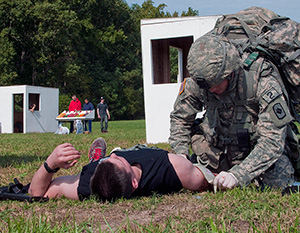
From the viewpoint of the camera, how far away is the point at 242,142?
4211 millimetres

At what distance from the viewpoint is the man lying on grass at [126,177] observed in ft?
10.9

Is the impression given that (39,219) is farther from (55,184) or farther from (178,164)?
(178,164)

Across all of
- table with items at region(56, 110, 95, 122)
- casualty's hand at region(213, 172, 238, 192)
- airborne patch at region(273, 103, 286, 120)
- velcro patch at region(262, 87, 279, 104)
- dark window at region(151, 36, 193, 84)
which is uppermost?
dark window at region(151, 36, 193, 84)

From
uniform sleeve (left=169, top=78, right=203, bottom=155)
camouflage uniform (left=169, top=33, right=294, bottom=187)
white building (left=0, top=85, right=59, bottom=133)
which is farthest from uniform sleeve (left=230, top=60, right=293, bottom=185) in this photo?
white building (left=0, top=85, right=59, bottom=133)

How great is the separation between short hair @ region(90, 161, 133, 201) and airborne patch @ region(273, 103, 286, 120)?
149 cm

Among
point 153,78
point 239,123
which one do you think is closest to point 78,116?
point 153,78

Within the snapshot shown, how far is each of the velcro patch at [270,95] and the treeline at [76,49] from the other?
37548 mm

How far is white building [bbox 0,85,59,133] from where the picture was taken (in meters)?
22.9

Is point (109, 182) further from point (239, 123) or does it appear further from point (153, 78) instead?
point (153, 78)

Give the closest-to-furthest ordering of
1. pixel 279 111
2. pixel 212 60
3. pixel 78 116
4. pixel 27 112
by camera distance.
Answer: pixel 212 60 → pixel 279 111 → pixel 78 116 → pixel 27 112

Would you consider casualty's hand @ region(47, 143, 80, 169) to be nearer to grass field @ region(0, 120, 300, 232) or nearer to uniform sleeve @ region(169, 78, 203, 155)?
grass field @ region(0, 120, 300, 232)

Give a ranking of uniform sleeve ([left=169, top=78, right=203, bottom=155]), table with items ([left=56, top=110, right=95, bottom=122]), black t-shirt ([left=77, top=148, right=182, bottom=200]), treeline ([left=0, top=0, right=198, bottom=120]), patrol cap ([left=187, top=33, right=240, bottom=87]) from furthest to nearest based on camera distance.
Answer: treeline ([left=0, top=0, right=198, bottom=120]) < table with items ([left=56, top=110, right=95, bottom=122]) < uniform sleeve ([left=169, top=78, right=203, bottom=155]) < patrol cap ([left=187, top=33, right=240, bottom=87]) < black t-shirt ([left=77, top=148, right=182, bottom=200])

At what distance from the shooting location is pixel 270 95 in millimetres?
3871

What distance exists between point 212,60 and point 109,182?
140 centimetres
